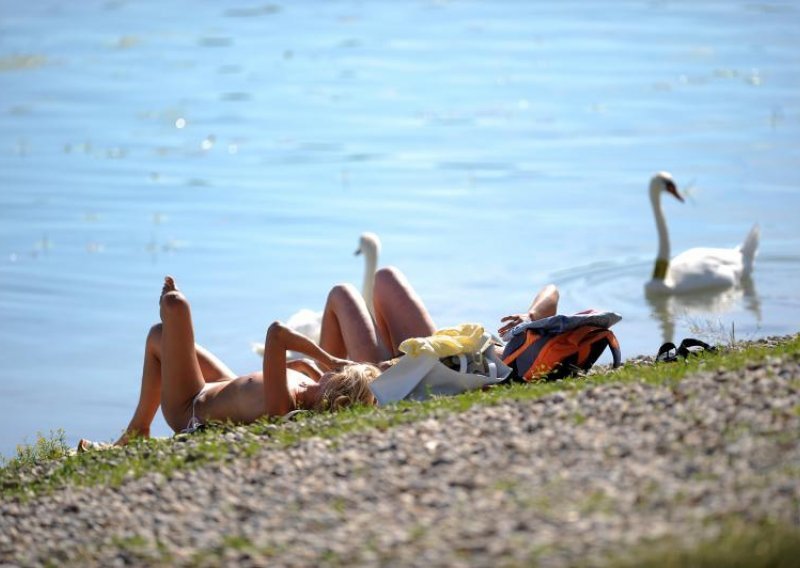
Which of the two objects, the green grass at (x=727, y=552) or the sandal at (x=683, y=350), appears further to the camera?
the sandal at (x=683, y=350)

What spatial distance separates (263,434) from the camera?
26.3 ft

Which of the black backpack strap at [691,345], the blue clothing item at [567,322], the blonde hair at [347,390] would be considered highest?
the blue clothing item at [567,322]

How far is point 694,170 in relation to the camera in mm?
19016

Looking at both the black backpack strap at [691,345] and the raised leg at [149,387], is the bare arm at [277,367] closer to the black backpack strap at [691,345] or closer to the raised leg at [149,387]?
the raised leg at [149,387]

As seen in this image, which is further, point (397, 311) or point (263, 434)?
point (397, 311)

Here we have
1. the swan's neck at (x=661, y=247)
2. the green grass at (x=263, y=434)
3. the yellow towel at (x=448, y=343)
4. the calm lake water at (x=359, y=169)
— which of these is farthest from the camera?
the swan's neck at (x=661, y=247)

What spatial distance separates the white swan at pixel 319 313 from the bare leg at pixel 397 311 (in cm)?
194

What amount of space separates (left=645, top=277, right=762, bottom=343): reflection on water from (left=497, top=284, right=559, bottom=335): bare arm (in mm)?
4296

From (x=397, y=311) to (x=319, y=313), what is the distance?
3.19 metres

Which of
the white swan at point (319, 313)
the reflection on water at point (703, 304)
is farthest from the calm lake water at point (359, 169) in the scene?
the white swan at point (319, 313)

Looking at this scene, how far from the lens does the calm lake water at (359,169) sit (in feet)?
46.8

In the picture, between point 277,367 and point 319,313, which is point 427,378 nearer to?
point 277,367

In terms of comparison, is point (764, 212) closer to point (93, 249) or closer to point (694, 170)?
point (694, 170)

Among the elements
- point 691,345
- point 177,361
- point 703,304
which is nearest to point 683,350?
point 691,345
